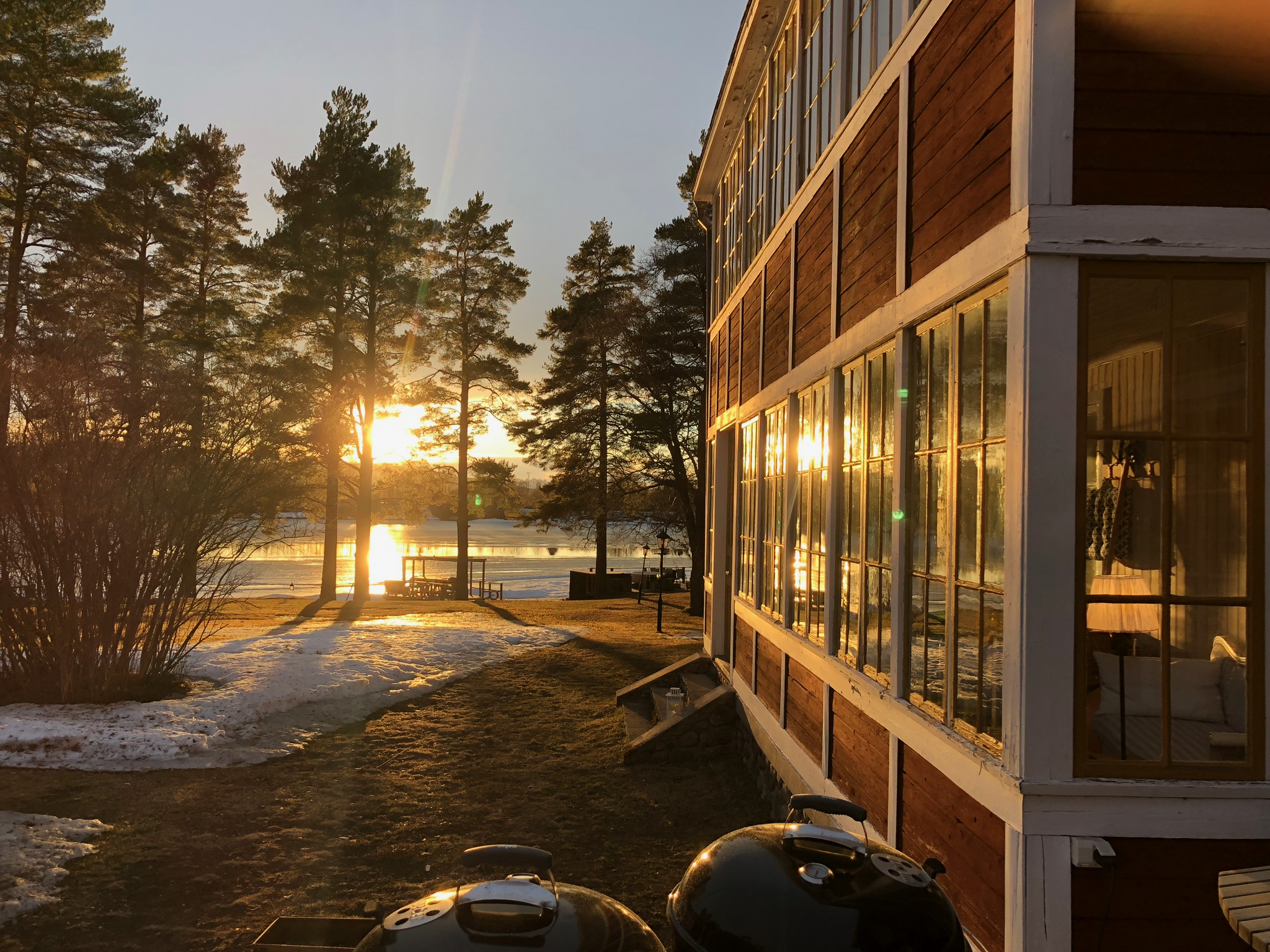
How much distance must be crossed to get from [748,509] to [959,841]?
18.2 ft

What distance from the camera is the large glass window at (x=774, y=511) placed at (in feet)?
23.4

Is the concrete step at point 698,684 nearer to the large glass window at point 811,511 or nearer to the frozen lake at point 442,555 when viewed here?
the large glass window at point 811,511

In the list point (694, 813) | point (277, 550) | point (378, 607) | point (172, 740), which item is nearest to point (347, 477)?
point (378, 607)

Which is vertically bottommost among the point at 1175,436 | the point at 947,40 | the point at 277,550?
the point at 277,550

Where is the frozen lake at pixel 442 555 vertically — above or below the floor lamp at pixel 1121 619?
below

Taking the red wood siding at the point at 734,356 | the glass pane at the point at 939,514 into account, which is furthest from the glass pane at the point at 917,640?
the red wood siding at the point at 734,356

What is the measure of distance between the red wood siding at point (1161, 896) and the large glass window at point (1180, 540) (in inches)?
10.6

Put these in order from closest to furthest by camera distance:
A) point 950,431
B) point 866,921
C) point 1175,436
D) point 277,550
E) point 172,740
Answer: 1. point 866,921
2. point 1175,436
3. point 950,431
4. point 172,740
5. point 277,550

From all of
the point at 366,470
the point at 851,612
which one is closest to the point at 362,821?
the point at 851,612

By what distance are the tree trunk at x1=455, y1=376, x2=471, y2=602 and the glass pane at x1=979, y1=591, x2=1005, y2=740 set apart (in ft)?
91.0

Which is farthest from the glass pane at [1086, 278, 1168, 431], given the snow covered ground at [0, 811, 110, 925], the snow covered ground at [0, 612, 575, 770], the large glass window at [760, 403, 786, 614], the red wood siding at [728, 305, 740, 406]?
the snow covered ground at [0, 612, 575, 770]

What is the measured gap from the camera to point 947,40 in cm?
371

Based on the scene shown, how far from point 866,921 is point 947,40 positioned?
346 cm

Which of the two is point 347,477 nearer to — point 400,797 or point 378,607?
point 378,607
